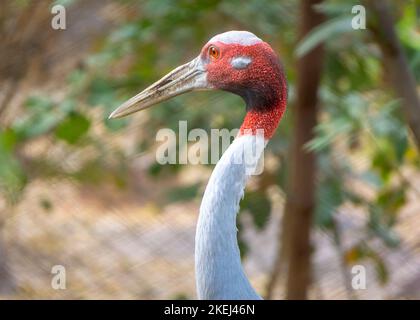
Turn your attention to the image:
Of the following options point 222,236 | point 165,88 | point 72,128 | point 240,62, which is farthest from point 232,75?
point 72,128

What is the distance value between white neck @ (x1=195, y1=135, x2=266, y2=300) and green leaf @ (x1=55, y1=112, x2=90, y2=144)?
1.32m

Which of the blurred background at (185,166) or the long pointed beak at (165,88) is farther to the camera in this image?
the blurred background at (185,166)

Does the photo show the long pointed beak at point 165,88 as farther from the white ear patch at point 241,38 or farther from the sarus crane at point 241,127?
the white ear patch at point 241,38

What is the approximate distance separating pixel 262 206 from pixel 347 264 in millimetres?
767

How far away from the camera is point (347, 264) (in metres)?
4.42

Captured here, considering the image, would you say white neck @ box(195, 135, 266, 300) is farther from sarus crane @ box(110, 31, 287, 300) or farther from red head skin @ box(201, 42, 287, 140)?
red head skin @ box(201, 42, 287, 140)

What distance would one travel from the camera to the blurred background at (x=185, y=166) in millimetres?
3451

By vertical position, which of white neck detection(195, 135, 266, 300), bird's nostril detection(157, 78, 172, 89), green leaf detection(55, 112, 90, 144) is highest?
green leaf detection(55, 112, 90, 144)

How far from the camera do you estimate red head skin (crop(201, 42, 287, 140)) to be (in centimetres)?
248

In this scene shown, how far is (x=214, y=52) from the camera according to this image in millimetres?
2572

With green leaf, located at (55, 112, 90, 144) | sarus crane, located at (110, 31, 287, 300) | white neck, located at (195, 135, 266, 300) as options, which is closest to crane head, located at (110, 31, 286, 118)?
sarus crane, located at (110, 31, 287, 300)

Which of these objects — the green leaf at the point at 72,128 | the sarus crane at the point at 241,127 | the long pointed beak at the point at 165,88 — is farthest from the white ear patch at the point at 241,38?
the green leaf at the point at 72,128

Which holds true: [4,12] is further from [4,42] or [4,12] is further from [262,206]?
[262,206]

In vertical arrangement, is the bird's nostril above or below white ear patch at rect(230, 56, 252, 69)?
above
